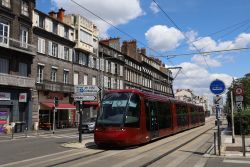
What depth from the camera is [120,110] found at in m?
18.2

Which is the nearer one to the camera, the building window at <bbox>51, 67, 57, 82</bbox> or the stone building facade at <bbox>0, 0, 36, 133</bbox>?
the stone building facade at <bbox>0, 0, 36, 133</bbox>

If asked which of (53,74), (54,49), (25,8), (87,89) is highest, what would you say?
(25,8)

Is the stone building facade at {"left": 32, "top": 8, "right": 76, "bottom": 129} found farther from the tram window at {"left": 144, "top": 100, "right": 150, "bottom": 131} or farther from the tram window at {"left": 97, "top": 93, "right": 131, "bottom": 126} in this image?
the tram window at {"left": 97, "top": 93, "right": 131, "bottom": 126}

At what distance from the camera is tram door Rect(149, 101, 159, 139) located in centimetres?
2073

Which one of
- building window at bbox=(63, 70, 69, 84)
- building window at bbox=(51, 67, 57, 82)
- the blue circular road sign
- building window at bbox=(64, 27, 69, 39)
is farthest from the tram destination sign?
building window at bbox=(64, 27, 69, 39)

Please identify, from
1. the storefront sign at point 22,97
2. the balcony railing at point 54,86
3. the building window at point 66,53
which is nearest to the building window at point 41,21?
the building window at point 66,53

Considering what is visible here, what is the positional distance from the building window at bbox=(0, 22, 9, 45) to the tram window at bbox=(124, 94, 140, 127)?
20.7 metres

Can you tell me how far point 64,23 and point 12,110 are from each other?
1384cm

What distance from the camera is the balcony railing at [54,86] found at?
4281cm

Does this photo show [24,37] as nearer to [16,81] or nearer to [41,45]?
[41,45]

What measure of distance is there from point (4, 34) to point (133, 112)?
73.2ft

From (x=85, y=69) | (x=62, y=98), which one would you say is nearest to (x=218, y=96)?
(x=62, y=98)

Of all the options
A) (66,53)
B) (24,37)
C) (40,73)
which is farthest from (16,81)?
(66,53)

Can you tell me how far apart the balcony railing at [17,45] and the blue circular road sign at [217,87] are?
78.3 feet
